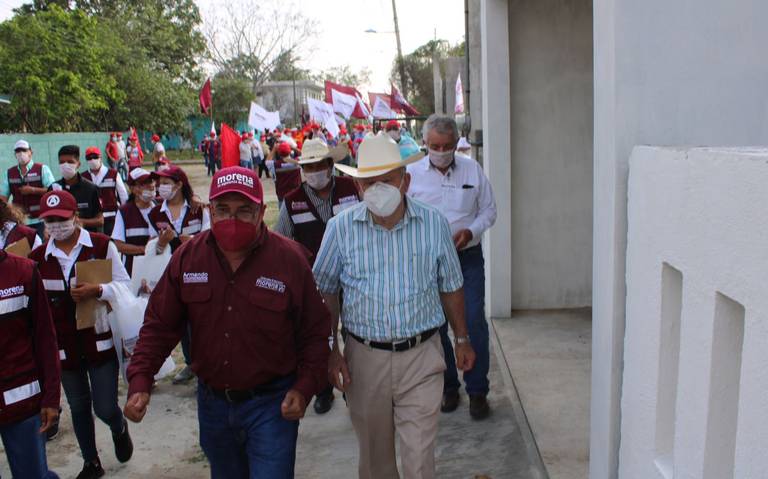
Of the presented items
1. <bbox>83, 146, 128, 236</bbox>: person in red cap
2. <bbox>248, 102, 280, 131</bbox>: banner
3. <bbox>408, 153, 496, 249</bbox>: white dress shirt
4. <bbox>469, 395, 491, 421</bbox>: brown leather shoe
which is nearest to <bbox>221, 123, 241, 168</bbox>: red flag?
<bbox>83, 146, 128, 236</bbox>: person in red cap

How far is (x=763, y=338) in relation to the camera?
2025 mm

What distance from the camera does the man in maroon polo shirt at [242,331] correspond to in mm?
3164

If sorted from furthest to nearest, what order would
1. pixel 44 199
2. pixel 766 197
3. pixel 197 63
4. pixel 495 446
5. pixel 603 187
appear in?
pixel 197 63 < pixel 495 446 < pixel 44 199 < pixel 603 187 < pixel 766 197

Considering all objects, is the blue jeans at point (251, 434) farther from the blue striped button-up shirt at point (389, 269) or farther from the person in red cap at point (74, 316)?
the person in red cap at point (74, 316)

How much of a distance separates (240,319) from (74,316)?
191cm

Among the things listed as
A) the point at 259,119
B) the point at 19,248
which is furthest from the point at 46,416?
the point at 259,119

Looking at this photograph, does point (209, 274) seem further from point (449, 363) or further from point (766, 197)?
point (449, 363)

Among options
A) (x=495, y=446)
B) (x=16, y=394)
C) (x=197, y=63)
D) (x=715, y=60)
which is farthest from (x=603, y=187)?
(x=197, y=63)

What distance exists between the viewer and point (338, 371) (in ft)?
12.0

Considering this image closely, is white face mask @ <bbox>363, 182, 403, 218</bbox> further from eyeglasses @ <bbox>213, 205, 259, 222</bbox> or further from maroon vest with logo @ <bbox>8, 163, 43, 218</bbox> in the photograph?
maroon vest with logo @ <bbox>8, 163, 43, 218</bbox>

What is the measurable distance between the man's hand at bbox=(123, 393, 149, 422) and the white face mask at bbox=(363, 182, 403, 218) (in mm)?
1344

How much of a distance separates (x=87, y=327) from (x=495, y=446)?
2.76 meters

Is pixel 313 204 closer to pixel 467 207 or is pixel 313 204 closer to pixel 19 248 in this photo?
pixel 467 207

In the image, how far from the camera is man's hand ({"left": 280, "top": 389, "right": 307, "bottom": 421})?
316 centimetres
